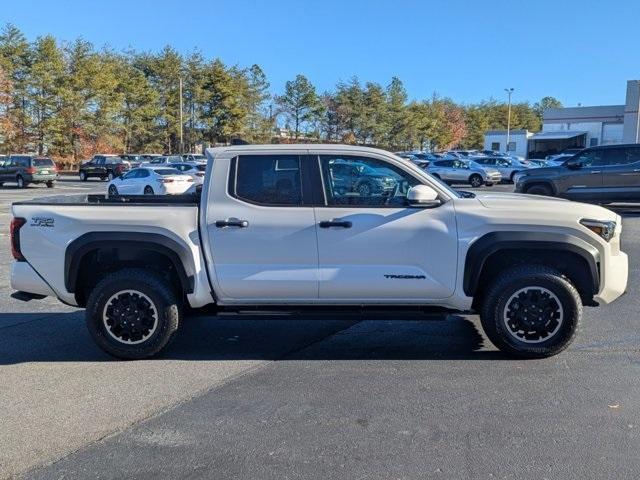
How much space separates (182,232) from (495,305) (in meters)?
2.72

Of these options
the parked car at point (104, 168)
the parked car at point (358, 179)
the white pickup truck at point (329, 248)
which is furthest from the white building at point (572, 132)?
the parked car at point (358, 179)

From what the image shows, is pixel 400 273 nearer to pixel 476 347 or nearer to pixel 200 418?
pixel 476 347

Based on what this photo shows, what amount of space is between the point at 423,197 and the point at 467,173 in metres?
30.3

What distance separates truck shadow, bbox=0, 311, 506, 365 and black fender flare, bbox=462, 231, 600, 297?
1.79ft

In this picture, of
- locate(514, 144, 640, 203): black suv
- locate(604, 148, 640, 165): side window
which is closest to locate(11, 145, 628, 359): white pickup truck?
locate(514, 144, 640, 203): black suv

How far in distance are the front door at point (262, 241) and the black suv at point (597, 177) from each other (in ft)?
41.9

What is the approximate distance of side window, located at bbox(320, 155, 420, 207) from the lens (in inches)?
206

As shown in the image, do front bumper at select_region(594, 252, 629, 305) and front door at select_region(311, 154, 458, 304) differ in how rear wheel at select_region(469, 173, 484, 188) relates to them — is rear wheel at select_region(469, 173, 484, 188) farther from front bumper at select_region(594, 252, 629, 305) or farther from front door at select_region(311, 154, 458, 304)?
front door at select_region(311, 154, 458, 304)

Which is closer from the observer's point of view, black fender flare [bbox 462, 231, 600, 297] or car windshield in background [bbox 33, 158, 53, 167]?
black fender flare [bbox 462, 231, 600, 297]

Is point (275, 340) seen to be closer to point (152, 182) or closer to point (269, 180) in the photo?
point (269, 180)

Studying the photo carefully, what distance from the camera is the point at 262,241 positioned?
5102 mm

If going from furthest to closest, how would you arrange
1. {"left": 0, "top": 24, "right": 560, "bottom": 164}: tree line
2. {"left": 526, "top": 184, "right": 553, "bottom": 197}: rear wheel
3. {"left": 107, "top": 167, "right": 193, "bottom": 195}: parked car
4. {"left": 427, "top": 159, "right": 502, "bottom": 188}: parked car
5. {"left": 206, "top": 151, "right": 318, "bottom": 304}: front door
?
{"left": 0, "top": 24, "right": 560, "bottom": 164}: tree line < {"left": 427, "top": 159, "right": 502, "bottom": 188}: parked car < {"left": 107, "top": 167, "right": 193, "bottom": 195}: parked car < {"left": 526, "top": 184, "right": 553, "bottom": 197}: rear wheel < {"left": 206, "top": 151, "right": 318, "bottom": 304}: front door

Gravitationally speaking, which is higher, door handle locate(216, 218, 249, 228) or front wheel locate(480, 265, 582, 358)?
door handle locate(216, 218, 249, 228)

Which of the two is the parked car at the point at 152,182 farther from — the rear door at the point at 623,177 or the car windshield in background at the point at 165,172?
the rear door at the point at 623,177
